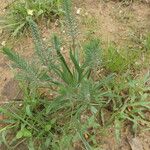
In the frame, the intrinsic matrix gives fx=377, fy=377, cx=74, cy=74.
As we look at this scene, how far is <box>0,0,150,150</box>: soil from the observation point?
2.70 m

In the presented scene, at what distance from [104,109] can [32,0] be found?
3.52 ft

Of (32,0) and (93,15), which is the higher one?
(32,0)

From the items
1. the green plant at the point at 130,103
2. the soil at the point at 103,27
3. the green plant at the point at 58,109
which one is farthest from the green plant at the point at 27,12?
the green plant at the point at 130,103

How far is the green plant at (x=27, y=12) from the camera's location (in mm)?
2869

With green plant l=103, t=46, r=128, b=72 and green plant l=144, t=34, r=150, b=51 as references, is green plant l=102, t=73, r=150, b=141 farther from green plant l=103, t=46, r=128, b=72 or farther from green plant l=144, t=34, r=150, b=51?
green plant l=144, t=34, r=150, b=51

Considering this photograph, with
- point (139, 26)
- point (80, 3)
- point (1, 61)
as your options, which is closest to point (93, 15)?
point (80, 3)

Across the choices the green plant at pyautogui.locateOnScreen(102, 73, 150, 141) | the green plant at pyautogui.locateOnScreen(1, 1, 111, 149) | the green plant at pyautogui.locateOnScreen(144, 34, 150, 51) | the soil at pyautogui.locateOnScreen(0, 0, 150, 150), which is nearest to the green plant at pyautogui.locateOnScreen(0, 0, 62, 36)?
the soil at pyautogui.locateOnScreen(0, 0, 150, 150)

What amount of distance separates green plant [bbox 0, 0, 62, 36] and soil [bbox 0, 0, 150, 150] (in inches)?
3.1

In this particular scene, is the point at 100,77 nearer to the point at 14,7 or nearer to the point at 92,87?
the point at 92,87

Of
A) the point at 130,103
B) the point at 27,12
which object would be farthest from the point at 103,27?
the point at 130,103

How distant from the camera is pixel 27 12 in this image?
2865 millimetres

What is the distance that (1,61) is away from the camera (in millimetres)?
2799

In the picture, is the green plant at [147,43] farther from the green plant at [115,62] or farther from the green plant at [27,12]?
the green plant at [27,12]

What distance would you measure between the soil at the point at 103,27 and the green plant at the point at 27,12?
8 centimetres
